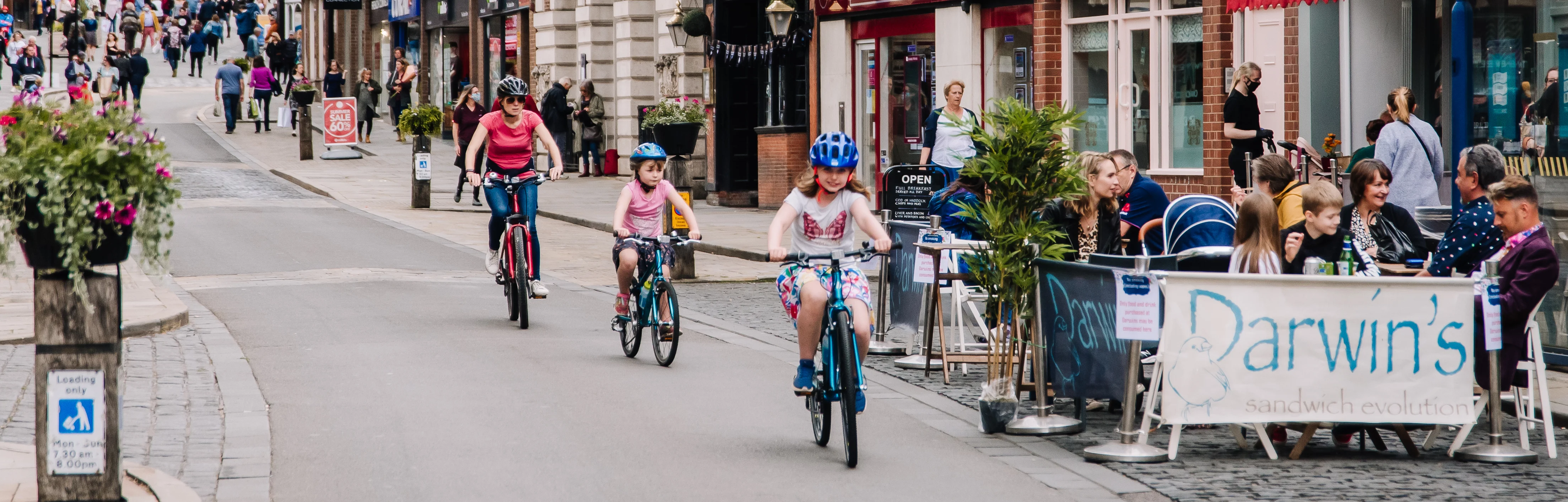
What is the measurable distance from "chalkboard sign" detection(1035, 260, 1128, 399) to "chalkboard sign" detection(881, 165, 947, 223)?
739cm

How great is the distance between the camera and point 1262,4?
12.6m

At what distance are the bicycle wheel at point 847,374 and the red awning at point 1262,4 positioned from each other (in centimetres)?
665

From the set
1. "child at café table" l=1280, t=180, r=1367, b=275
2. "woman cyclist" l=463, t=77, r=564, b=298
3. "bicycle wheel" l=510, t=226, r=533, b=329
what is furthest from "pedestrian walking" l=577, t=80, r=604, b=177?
"child at café table" l=1280, t=180, r=1367, b=275

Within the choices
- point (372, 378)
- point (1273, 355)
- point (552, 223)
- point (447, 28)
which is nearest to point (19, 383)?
point (372, 378)

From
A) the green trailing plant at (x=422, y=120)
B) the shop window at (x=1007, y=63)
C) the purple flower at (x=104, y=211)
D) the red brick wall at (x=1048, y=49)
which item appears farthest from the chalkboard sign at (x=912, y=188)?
the green trailing plant at (x=422, y=120)

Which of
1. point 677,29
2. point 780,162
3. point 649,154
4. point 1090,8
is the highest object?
point 677,29

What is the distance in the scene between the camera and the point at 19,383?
869 centimetres

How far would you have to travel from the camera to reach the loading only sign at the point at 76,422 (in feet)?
17.4

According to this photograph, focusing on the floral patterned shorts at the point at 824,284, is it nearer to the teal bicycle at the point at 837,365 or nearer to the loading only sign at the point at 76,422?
the teal bicycle at the point at 837,365

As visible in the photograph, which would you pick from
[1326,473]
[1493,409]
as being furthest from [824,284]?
[1493,409]

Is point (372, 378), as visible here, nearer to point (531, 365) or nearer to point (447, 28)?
point (531, 365)

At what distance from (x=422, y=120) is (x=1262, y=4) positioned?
15.3 meters

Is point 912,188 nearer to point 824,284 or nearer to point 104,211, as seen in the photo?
point 824,284

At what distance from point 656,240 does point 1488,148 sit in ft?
14.2
